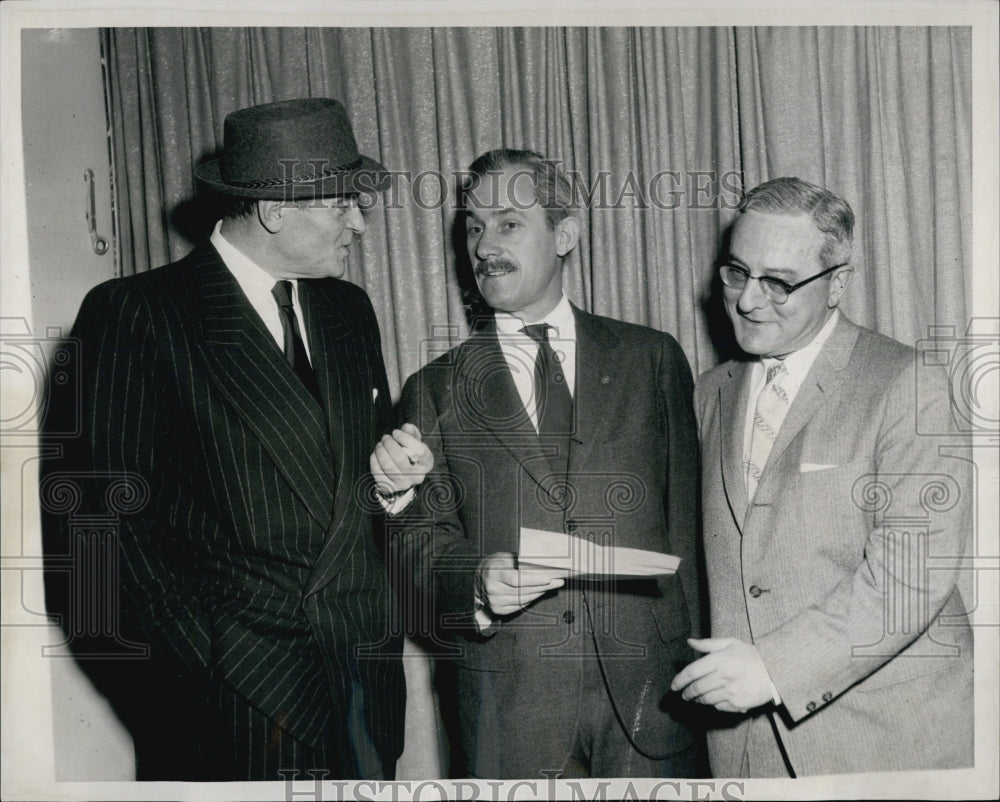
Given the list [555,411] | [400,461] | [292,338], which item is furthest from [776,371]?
[292,338]

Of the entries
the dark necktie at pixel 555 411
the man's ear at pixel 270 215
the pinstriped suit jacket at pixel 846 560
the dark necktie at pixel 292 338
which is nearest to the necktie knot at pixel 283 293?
the dark necktie at pixel 292 338

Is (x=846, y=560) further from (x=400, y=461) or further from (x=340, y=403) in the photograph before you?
(x=340, y=403)

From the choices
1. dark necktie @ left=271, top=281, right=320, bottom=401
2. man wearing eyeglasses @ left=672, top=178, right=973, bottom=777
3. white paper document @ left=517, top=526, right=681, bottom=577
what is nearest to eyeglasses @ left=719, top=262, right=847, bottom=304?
man wearing eyeglasses @ left=672, top=178, right=973, bottom=777

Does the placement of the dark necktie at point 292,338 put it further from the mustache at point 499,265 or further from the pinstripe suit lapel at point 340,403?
the mustache at point 499,265

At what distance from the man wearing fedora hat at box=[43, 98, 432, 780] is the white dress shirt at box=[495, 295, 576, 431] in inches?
10.3

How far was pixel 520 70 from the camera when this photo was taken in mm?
2254

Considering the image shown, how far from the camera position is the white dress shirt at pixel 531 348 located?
2158 mm

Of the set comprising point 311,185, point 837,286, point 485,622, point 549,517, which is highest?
point 311,185

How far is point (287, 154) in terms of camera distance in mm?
2092

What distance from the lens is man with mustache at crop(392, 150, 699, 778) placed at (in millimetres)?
2125

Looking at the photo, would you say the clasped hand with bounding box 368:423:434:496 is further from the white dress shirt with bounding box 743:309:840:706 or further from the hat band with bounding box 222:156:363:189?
the white dress shirt with bounding box 743:309:840:706

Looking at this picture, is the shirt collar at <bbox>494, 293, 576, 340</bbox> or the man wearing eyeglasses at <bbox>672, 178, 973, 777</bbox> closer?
the man wearing eyeglasses at <bbox>672, 178, 973, 777</bbox>

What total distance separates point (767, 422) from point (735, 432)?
0.07 meters

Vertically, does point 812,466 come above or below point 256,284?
below
